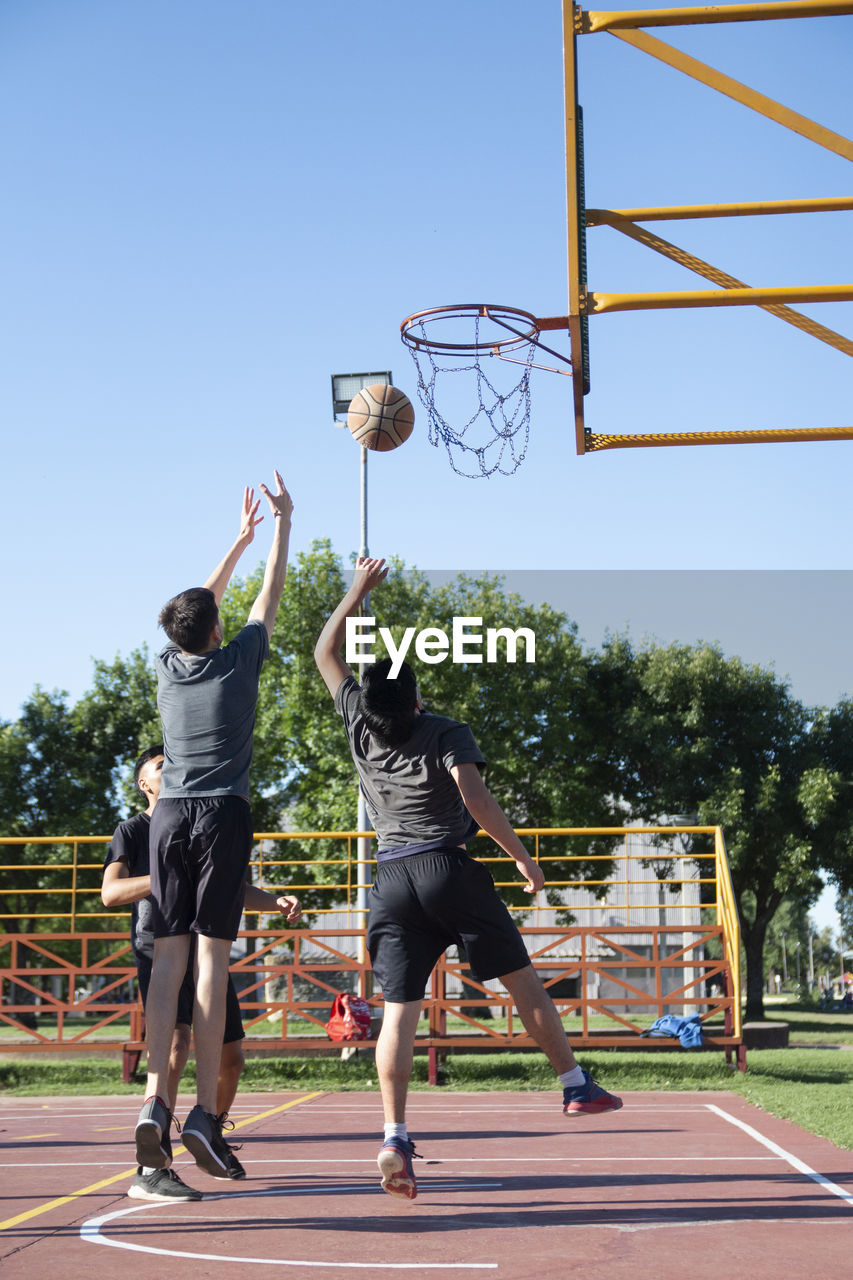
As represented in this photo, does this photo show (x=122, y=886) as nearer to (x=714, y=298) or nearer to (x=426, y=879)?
(x=426, y=879)

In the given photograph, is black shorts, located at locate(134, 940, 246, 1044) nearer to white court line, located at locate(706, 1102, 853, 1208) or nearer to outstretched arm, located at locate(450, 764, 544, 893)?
outstretched arm, located at locate(450, 764, 544, 893)

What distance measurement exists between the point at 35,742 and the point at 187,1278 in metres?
37.5

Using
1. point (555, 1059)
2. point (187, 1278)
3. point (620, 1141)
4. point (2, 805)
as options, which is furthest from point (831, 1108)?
point (2, 805)

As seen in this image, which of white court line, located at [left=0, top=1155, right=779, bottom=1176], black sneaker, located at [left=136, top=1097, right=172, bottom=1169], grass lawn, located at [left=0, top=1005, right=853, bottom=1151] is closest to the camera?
black sneaker, located at [left=136, top=1097, right=172, bottom=1169]

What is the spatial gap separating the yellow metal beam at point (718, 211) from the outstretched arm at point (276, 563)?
10.8 feet

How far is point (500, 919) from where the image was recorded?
4.73 meters

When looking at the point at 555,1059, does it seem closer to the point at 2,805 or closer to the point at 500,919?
the point at 500,919

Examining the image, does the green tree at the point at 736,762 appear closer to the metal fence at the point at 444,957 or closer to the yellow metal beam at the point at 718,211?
the metal fence at the point at 444,957

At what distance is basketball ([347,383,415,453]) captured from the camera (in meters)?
9.19

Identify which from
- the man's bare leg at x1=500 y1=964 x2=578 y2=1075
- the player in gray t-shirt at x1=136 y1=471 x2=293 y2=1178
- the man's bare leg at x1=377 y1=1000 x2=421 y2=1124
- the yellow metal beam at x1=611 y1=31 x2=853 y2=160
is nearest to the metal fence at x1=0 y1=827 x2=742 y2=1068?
the man's bare leg at x1=500 y1=964 x2=578 y2=1075

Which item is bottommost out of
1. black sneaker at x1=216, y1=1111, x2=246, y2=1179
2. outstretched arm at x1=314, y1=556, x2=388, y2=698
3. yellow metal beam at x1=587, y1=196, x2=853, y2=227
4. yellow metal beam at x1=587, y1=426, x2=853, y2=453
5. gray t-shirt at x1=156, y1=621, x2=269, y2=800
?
black sneaker at x1=216, y1=1111, x2=246, y2=1179

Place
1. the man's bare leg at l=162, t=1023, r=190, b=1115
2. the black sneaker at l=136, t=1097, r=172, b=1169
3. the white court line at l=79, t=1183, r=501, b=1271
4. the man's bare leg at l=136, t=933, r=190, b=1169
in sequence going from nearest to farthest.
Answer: the white court line at l=79, t=1183, r=501, b=1271
the black sneaker at l=136, t=1097, r=172, b=1169
the man's bare leg at l=136, t=933, r=190, b=1169
the man's bare leg at l=162, t=1023, r=190, b=1115

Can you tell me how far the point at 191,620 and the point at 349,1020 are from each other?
27.6 feet

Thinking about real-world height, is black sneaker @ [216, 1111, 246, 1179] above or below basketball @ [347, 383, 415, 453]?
below
